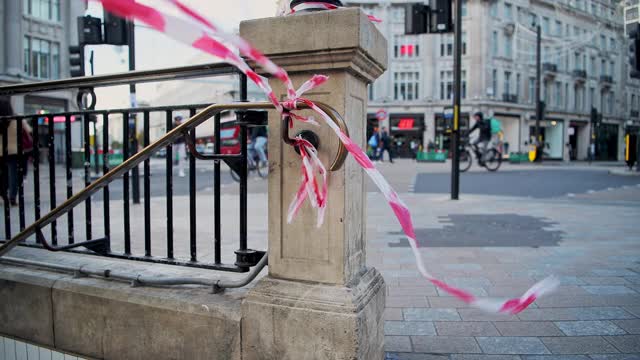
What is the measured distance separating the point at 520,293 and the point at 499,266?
799mm

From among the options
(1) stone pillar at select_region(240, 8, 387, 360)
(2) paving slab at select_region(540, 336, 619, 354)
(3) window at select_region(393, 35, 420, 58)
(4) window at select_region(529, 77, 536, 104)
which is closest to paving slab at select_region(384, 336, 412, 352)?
(1) stone pillar at select_region(240, 8, 387, 360)

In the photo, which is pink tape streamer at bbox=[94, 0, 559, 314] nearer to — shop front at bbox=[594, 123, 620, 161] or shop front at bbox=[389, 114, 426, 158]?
shop front at bbox=[389, 114, 426, 158]

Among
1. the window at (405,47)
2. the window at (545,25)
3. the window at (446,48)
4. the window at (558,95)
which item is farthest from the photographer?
the window at (558,95)

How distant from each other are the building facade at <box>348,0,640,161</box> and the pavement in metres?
34.3

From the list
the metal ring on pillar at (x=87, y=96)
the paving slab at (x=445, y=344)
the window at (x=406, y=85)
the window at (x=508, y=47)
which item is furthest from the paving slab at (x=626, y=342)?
the window at (x=508, y=47)

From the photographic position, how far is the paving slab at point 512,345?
2516 millimetres

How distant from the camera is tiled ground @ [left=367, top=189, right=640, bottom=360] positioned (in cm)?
257

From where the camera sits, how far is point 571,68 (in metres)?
49.5

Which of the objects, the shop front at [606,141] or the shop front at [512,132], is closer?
the shop front at [512,132]

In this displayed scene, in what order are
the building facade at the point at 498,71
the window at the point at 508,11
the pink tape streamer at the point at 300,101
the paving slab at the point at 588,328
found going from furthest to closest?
the window at the point at 508,11
the building facade at the point at 498,71
the paving slab at the point at 588,328
the pink tape streamer at the point at 300,101

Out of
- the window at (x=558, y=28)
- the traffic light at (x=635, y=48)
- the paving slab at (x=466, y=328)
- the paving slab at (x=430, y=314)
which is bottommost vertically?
the paving slab at (x=466, y=328)

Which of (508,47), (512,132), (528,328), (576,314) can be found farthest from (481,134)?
(508,47)

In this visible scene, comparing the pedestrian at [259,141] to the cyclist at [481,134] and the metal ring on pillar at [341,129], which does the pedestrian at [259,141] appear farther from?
the metal ring on pillar at [341,129]

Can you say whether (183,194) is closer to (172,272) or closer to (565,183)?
(172,272)
